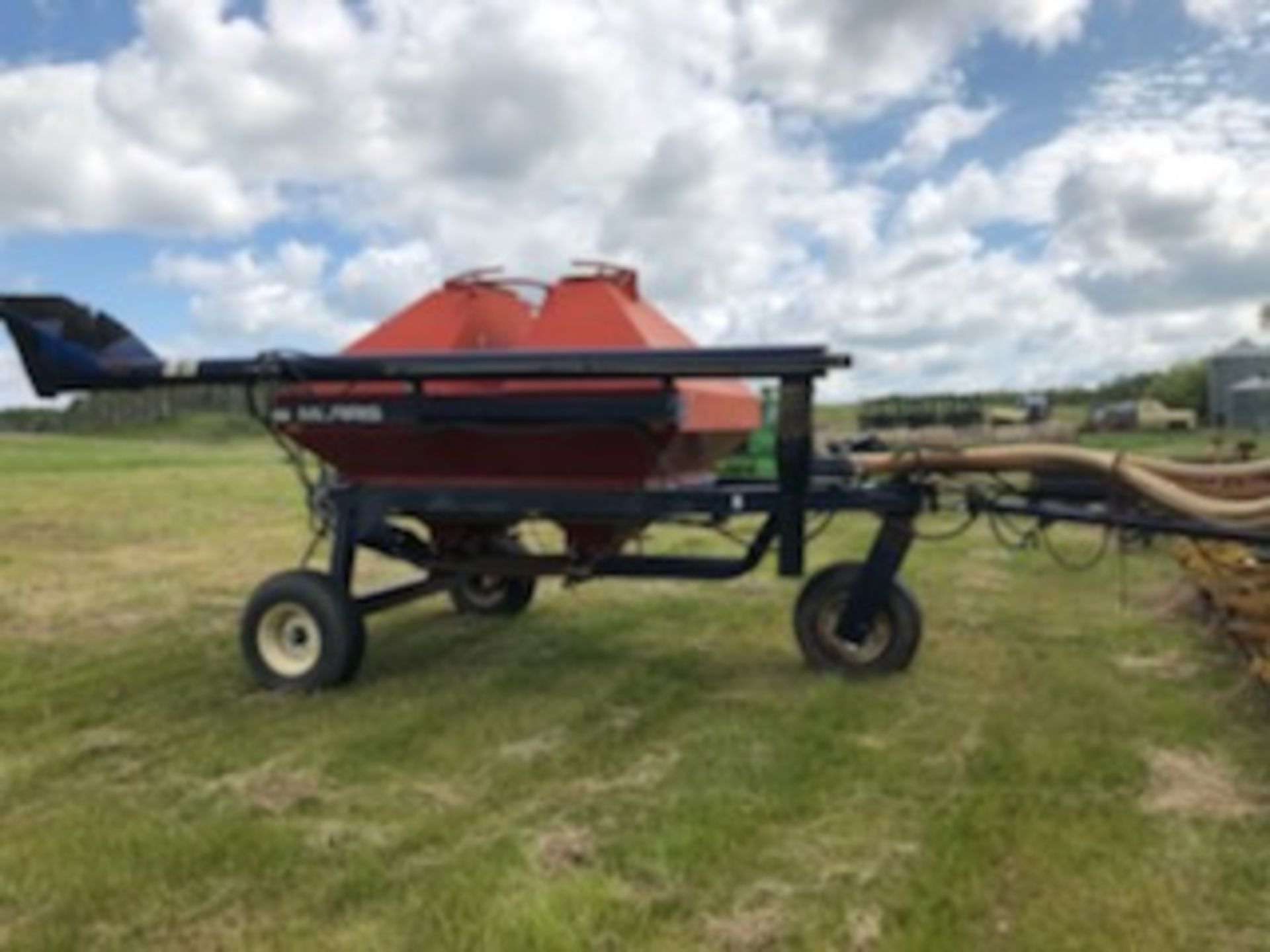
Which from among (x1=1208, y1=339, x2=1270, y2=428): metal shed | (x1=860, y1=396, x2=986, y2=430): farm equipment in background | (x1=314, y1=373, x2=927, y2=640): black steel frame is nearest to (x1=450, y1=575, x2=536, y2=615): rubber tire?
(x1=314, y1=373, x2=927, y2=640): black steel frame

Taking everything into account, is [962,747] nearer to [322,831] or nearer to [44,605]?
[322,831]

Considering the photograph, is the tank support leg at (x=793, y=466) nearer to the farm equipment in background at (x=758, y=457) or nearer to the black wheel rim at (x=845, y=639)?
the black wheel rim at (x=845, y=639)

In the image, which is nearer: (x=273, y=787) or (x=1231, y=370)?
(x=273, y=787)

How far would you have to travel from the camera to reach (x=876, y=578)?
7633mm

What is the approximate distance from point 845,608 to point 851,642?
20cm

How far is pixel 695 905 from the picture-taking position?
4.30 meters

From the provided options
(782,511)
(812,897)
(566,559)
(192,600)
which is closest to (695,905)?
(812,897)

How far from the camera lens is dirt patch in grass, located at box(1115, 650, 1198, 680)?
26.0 ft

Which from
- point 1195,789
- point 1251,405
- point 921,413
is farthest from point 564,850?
point 1251,405

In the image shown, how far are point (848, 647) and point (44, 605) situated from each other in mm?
6382

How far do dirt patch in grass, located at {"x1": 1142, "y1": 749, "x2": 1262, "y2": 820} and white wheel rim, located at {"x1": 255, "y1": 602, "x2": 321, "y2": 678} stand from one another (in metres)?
4.41

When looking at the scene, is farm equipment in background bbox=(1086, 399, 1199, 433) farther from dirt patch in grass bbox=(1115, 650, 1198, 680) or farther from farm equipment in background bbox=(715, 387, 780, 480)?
dirt patch in grass bbox=(1115, 650, 1198, 680)

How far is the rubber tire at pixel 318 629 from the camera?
7.61 meters

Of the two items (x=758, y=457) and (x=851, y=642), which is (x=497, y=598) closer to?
(x=851, y=642)
